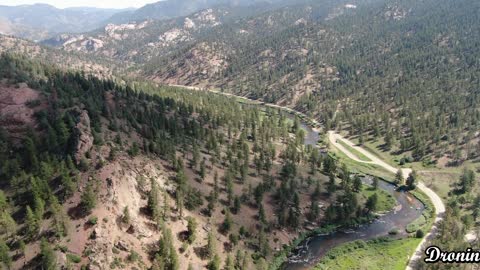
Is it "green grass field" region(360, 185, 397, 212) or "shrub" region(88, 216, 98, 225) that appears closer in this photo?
"shrub" region(88, 216, 98, 225)

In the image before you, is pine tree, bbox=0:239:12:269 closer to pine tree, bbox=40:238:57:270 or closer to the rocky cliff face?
pine tree, bbox=40:238:57:270

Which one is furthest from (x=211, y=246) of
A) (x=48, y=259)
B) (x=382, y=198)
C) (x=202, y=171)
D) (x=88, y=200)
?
(x=382, y=198)

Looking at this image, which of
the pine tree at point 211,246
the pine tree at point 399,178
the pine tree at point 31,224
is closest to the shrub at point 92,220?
the pine tree at point 31,224

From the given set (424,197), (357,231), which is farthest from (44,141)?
(424,197)

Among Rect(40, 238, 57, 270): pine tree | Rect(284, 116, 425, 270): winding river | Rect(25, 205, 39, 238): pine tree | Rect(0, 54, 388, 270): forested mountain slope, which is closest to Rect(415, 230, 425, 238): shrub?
Rect(284, 116, 425, 270): winding river

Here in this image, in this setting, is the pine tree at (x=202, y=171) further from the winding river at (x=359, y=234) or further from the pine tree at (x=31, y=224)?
the pine tree at (x=31, y=224)

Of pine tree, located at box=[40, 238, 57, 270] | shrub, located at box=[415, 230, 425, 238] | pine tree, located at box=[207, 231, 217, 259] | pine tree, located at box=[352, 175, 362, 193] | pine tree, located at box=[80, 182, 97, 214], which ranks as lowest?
shrub, located at box=[415, 230, 425, 238]

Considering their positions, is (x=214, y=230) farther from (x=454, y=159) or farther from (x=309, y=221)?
(x=454, y=159)
